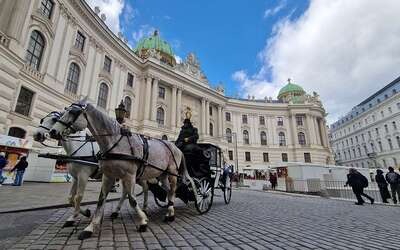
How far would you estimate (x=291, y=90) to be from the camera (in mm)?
54031

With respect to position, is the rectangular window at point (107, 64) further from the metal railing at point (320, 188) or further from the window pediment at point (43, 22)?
the metal railing at point (320, 188)

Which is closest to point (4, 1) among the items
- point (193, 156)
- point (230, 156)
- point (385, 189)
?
point (193, 156)

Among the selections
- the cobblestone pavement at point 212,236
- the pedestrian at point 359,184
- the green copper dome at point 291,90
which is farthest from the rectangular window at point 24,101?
the green copper dome at point 291,90

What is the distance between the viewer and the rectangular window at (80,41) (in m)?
20.7

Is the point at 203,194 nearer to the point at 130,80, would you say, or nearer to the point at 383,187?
the point at 383,187

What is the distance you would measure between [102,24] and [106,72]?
5233 millimetres

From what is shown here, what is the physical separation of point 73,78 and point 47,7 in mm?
5903

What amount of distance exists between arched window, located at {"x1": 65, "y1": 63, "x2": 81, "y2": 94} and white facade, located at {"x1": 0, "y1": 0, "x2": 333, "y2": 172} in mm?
96

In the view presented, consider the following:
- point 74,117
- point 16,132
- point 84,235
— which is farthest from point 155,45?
point 84,235

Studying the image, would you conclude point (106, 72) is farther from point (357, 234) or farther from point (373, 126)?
point (373, 126)

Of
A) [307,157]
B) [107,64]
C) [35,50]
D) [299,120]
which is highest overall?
[107,64]

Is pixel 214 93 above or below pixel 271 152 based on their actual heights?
above

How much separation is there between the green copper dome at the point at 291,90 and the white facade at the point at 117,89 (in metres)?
4.12

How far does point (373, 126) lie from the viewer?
52.0m
